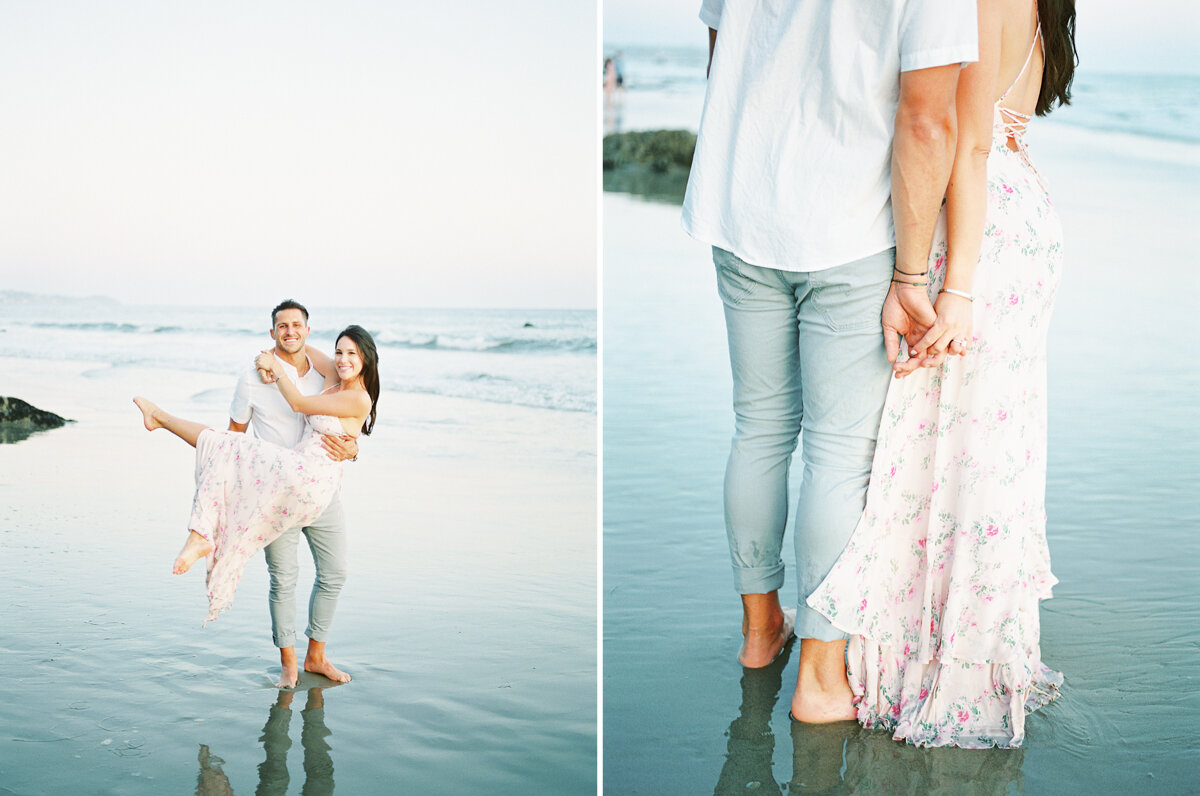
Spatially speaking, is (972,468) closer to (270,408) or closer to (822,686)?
(822,686)

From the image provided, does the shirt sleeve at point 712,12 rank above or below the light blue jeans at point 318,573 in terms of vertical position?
above

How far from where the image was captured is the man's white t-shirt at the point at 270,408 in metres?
2.12

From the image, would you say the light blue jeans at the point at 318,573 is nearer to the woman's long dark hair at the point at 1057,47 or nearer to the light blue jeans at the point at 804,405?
the light blue jeans at the point at 804,405

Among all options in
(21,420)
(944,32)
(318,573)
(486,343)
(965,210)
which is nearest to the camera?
(944,32)

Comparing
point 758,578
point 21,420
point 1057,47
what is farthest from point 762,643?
point 21,420

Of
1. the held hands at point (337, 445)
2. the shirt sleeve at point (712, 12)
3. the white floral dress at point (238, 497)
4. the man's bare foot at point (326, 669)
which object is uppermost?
the shirt sleeve at point (712, 12)

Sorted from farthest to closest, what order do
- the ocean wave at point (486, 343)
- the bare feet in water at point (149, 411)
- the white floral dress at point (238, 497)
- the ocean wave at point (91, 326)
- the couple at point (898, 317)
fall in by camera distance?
the ocean wave at point (486, 343)
the ocean wave at point (91, 326)
the white floral dress at point (238, 497)
the bare feet in water at point (149, 411)
the couple at point (898, 317)

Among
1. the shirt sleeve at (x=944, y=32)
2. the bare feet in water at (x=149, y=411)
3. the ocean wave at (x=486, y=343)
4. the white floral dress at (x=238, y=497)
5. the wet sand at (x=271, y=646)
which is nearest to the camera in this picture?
the shirt sleeve at (x=944, y=32)

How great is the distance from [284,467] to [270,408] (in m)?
0.12

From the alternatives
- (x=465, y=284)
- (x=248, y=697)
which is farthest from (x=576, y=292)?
(x=248, y=697)

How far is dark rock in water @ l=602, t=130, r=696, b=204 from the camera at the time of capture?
1076 cm

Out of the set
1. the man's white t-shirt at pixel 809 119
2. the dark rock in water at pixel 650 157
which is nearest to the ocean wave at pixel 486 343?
the dark rock in water at pixel 650 157

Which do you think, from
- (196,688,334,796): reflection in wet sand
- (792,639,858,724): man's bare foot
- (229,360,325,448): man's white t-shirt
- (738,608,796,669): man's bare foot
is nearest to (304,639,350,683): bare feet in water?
(196,688,334,796): reflection in wet sand

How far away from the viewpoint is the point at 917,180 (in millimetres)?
1645
